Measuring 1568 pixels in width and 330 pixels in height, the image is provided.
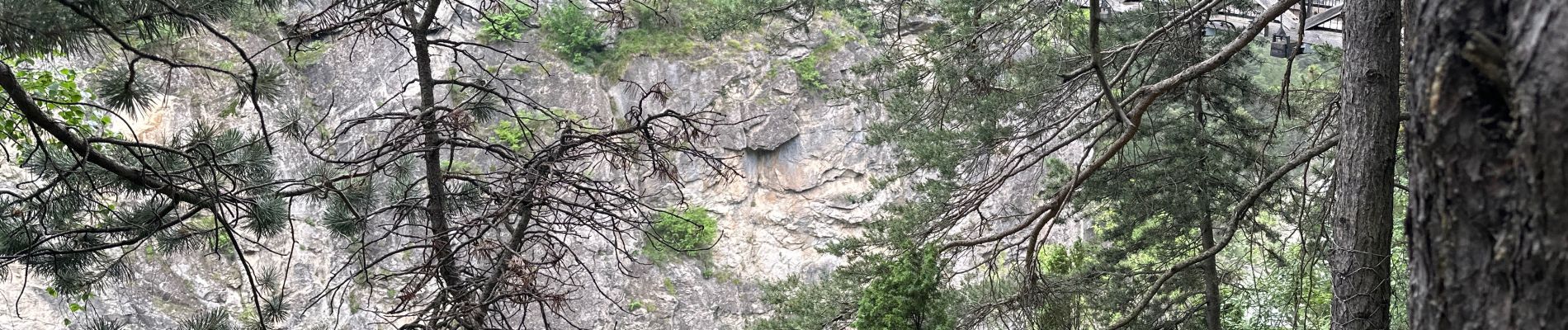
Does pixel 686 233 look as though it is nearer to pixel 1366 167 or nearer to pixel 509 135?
pixel 509 135

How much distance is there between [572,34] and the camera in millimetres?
17516

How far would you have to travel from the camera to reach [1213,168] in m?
7.79

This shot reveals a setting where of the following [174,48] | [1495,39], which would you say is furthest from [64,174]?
[1495,39]

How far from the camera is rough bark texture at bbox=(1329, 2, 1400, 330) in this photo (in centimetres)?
362

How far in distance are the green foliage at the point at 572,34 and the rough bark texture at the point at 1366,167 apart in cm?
1465

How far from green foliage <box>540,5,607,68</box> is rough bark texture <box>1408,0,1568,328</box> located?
16.6 m

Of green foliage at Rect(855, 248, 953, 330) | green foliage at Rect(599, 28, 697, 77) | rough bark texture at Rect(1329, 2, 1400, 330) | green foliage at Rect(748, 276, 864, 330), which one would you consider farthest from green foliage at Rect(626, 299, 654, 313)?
rough bark texture at Rect(1329, 2, 1400, 330)

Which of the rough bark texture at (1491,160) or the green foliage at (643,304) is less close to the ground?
the green foliage at (643,304)

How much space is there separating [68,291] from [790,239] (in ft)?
47.5

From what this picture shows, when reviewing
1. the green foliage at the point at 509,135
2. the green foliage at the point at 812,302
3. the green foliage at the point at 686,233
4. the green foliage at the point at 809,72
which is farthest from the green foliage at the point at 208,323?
the green foliage at the point at 809,72

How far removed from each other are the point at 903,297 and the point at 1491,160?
497 cm

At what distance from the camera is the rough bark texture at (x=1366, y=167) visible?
11.9 ft

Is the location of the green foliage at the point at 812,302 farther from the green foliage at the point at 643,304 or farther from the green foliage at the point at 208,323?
the green foliage at the point at 643,304

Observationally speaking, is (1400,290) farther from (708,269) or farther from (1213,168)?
(708,269)
